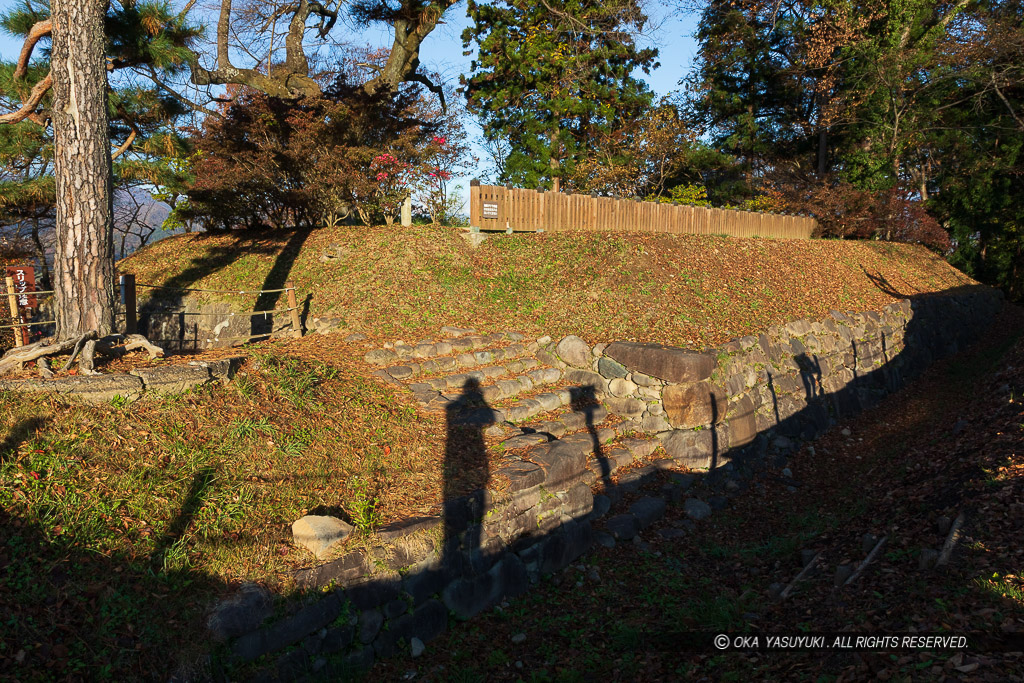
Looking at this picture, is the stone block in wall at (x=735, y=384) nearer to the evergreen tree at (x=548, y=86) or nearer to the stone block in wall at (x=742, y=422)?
the stone block in wall at (x=742, y=422)

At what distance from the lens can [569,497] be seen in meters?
6.37

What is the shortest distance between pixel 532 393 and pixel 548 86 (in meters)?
17.1

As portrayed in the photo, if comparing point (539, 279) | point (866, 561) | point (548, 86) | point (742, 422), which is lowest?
point (866, 561)

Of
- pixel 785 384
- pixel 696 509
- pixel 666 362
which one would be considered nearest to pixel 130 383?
pixel 696 509

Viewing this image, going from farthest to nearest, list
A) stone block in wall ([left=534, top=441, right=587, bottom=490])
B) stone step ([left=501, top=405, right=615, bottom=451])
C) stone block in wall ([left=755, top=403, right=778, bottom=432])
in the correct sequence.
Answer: stone block in wall ([left=755, top=403, right=778, bottom=432]) < stone step ([left=501, top=405, right=615, bottom=451]) < stone block in wall ([left=534, top=441, right=587, bottom=490])

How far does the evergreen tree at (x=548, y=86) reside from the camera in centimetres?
2156

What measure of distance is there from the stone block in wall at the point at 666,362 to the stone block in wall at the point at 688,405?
111mm

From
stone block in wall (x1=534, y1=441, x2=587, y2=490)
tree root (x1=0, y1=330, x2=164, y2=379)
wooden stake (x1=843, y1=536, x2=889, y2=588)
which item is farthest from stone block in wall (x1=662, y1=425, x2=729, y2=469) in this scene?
tree root (x1=0, y1=330, x2=164, y2=379)

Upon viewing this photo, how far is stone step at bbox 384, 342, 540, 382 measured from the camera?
792cm

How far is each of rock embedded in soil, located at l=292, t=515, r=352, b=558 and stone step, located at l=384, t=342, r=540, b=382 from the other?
3.23m

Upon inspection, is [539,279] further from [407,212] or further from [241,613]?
[241,613]

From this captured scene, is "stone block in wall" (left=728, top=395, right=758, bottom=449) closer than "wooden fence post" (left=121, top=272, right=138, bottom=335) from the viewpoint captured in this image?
No

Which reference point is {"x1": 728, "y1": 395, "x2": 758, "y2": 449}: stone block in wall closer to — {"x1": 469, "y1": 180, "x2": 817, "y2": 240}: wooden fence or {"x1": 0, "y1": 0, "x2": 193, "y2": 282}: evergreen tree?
{"x1": 469, "y1": 180, "x2": 817, "y2": 240}: wooden fence

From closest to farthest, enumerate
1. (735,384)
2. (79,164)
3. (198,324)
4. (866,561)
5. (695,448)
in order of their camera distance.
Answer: (866,561) → (79,164) → (695,448) → (735,384) → (198,324)
